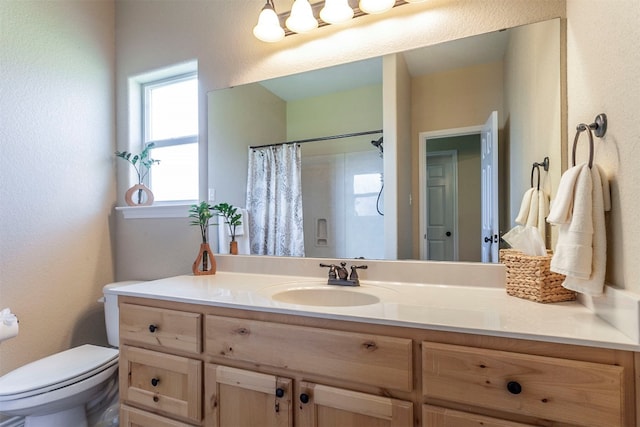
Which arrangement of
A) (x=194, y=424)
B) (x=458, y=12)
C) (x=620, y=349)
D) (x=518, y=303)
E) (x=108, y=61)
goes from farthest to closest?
(x=108, y=61) → (x=458, y=12) → (x=194, y=424) → (x=518, y=303) → (x=620, y=349)

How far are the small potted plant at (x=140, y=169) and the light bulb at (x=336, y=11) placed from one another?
1.39 metres

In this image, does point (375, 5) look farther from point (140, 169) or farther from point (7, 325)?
point (7, 325)

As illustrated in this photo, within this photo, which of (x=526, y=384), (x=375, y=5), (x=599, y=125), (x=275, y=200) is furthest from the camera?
(x=275, y=200)

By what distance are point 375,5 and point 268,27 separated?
521 mm

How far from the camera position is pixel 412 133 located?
4.47 feet

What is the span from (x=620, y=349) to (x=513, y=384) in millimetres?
228

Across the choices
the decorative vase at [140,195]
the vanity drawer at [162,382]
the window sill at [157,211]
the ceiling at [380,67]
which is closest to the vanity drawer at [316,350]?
the vanity drawer at [162,382]

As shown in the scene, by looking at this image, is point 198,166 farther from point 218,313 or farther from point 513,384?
point 513,384

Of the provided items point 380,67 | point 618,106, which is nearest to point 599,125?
point 618,106

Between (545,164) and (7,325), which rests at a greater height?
(545,164)

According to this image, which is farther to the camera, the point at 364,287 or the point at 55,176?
the point at 55,176

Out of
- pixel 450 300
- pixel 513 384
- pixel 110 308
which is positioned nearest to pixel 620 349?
pixel 513 384

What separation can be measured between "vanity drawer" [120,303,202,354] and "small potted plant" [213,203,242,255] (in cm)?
58

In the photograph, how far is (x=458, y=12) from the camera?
50.1 inches
